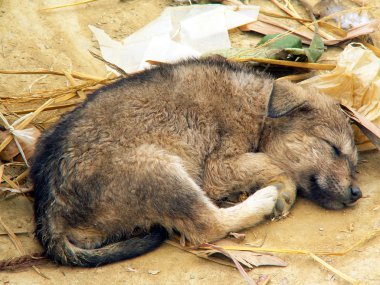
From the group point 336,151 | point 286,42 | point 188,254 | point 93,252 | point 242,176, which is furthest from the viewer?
point 286,42

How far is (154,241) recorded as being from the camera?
5.58 meters

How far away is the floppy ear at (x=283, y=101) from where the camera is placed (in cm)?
588

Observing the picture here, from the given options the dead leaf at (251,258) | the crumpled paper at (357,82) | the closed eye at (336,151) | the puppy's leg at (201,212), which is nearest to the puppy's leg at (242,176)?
the puppy's leg at (201,212)

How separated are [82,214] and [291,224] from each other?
180 centimetres

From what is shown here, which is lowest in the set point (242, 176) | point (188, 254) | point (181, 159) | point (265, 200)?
point (188, 254)

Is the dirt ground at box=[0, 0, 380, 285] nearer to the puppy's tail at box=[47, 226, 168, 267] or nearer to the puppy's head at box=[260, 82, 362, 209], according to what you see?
the puppy's tail at box=[47, 226, 168, 267]

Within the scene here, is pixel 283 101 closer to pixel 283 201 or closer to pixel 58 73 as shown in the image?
pixel 283 201

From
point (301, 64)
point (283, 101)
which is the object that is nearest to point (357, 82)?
point (301, 64)

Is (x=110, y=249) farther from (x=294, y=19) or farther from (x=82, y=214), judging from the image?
(x=294, y=19)

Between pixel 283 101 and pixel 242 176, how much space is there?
77 cm

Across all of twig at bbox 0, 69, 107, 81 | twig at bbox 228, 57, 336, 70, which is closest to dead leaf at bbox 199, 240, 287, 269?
twig at bbox 228, 57, 336, 70

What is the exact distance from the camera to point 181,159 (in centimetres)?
591

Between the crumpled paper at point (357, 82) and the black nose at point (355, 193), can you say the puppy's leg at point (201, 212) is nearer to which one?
the black nose at point (355, 193)

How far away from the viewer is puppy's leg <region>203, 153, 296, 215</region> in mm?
6055
